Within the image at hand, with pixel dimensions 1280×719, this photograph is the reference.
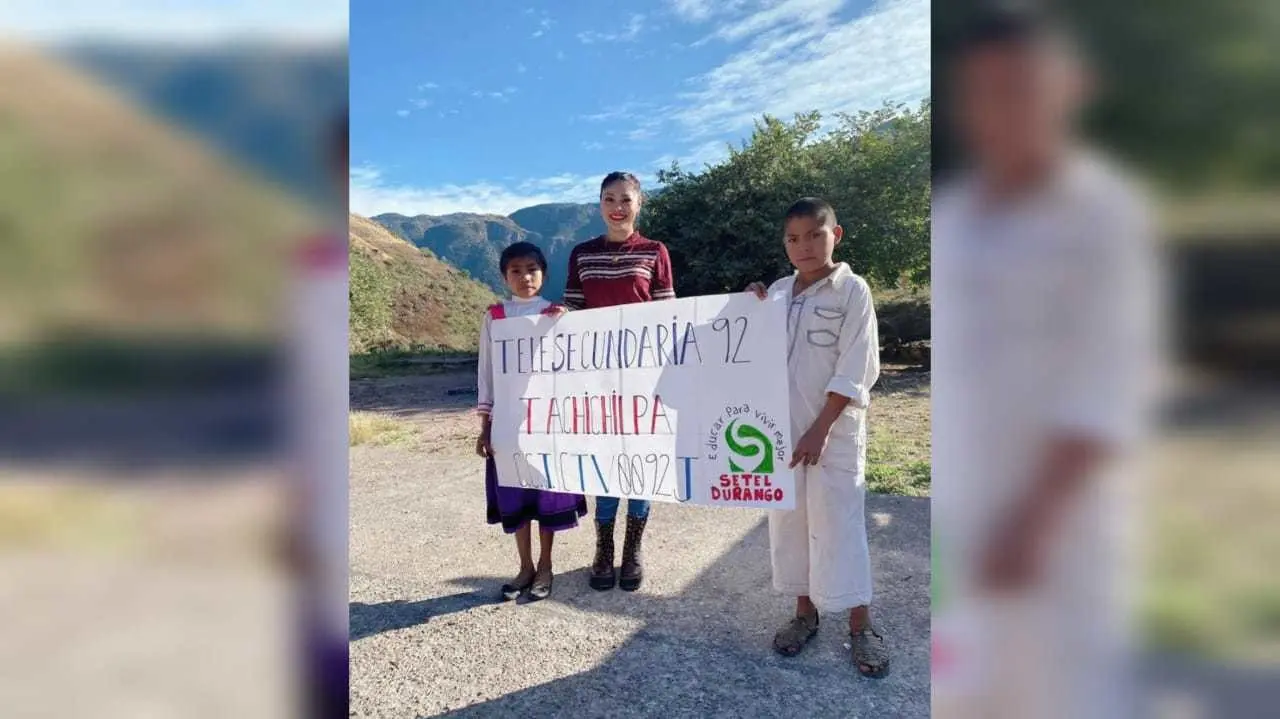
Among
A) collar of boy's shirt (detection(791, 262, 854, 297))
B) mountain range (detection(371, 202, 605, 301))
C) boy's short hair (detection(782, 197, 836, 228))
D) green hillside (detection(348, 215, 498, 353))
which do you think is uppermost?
mountain range (detection(371, 202, 605, 301))

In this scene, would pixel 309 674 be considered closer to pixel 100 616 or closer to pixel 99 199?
pixel 100 616

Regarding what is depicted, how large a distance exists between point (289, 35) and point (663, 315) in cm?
185

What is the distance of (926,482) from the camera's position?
5.59m

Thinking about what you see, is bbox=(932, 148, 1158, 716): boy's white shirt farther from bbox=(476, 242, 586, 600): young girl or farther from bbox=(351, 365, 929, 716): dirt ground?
bbox=(476, 242, 586, 600): young girl

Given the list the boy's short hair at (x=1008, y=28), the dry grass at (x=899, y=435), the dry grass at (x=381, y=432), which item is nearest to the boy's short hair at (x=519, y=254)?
the boy's short hair at (x=1008, y=28)

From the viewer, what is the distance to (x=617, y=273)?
2926 millimetres

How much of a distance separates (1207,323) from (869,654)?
2.18 metres

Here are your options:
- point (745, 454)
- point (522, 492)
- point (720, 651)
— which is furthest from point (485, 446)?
point (720, 651)

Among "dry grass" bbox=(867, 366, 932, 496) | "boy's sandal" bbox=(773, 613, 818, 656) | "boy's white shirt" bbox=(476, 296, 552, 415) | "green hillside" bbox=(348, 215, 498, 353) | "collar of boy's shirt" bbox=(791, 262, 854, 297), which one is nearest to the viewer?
"collar of boy's shirt" bbox=(791, 262, 854, 297)

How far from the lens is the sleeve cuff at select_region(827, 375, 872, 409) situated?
7.65 ft

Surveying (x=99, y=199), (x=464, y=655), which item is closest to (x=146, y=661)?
(x=99, y=199)

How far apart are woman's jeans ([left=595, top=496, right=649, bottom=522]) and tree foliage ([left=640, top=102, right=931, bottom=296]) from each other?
8.92 metres

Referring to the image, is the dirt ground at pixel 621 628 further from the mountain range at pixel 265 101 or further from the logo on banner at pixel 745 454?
the mountain range at pixel 265 101

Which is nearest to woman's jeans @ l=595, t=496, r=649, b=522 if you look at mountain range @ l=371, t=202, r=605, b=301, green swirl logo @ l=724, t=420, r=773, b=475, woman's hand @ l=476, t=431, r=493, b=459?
woman's hand @ l=476, t=431, r=493, b=459
